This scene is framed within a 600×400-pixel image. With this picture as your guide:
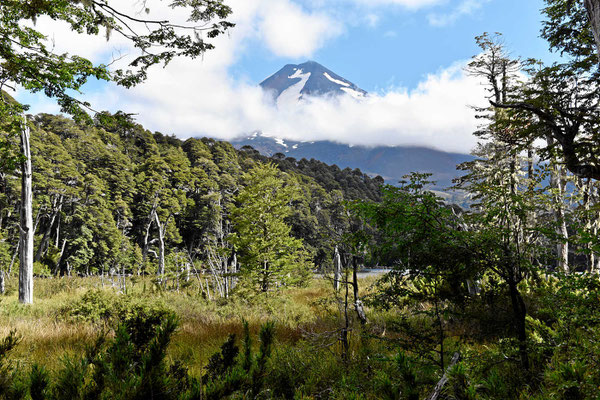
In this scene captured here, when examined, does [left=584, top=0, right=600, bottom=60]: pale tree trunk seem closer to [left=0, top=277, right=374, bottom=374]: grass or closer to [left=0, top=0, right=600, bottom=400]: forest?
[left=0, top=0, right=600, bottom=400]: forest

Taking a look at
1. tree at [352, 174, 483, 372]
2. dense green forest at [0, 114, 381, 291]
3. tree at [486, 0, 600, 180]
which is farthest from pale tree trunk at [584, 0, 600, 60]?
dense green forest at [0, 114, 381, 291]

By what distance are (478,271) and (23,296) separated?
1306 centimetres

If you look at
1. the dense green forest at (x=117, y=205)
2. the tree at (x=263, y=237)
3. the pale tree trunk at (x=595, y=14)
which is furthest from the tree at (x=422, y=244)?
the dense green forest at (x=117, y=205)

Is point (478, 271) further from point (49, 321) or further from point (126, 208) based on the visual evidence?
point (126, 208)

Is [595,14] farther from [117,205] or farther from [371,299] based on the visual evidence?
[117,205]

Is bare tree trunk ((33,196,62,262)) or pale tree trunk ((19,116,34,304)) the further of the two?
bare tree trunk ((33,196,62,262))

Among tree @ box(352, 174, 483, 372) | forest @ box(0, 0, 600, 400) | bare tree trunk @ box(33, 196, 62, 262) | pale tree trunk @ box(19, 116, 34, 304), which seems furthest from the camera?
bare tree trunk @ box(33, 196, 62, 262)

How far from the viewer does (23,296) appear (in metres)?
9.60

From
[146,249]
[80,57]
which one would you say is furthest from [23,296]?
[146,249]

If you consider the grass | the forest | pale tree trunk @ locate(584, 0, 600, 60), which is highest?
pale tree trunk @ locate(584, 0, 600, 60)

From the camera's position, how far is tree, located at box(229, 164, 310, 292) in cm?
1284

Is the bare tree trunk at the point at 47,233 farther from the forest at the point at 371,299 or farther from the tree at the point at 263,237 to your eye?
the tree at the point at 263,237

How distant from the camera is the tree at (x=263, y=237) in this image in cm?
1284

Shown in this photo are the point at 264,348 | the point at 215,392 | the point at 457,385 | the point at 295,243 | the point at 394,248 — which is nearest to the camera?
the point at 457,385
